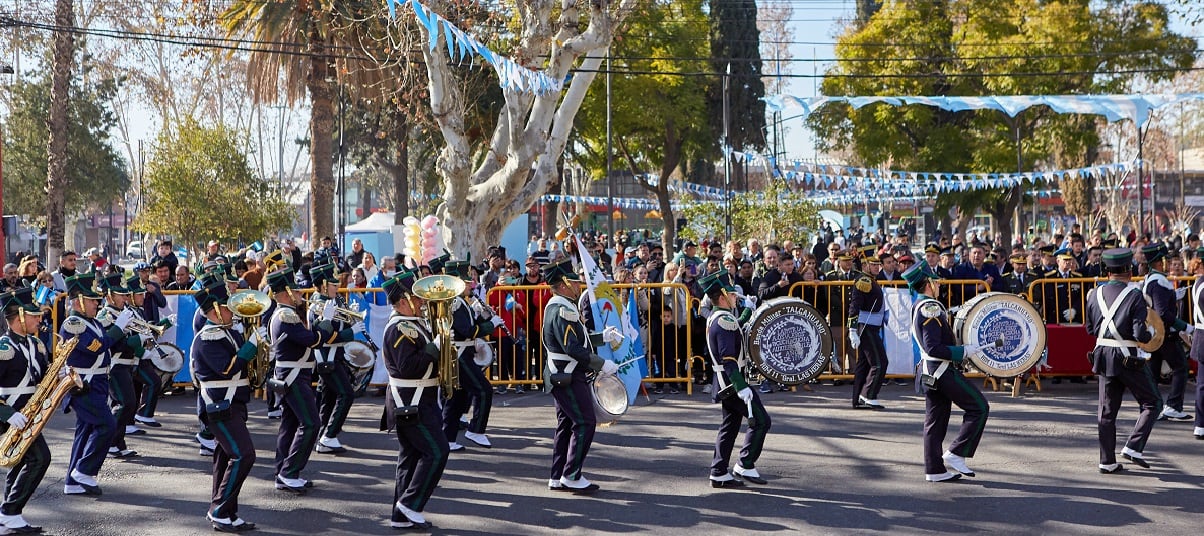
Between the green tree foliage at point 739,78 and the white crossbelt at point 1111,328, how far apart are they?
3401 cm

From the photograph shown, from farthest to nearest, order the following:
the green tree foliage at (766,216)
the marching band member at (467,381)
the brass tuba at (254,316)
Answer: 1. the green tree foliage at (766,216)
2. the marching band member at (467,381)
3. the brass tuba at (254,316)

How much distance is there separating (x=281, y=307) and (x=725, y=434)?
11.3ft

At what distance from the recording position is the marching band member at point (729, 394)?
27.7 ft

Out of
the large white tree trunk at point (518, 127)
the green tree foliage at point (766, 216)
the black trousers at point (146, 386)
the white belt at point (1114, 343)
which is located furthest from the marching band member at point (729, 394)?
→ the green tree foliage at point (766, 216)

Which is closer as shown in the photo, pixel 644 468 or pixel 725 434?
pixel 725 434

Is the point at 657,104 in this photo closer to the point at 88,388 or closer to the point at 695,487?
the point at 695,487

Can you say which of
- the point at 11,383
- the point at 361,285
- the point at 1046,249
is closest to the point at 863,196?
the point at 1046,249

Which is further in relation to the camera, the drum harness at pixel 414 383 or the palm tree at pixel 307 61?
the palm tree at pixel 307 61

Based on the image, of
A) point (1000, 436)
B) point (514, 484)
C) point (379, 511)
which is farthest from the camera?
point (1000, 436)

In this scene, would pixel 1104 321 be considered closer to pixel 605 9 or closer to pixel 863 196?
pixel 605 9

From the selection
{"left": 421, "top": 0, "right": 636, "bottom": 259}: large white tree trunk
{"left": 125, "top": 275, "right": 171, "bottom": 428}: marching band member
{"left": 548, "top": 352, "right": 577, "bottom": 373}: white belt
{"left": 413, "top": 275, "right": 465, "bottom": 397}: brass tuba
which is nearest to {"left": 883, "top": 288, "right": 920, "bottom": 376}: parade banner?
{"left": 421, "top": 0, "right": 636, "bottom": 259}: large white tree trunk

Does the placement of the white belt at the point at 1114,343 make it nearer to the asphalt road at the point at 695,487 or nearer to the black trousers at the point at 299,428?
the asphalt road at the point at 695,487

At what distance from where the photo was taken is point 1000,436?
10.5 m

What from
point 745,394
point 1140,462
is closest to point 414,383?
point 745,394
